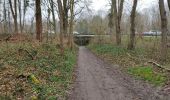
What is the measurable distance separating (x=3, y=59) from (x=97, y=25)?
40.0 metres

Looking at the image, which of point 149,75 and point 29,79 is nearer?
point 29,79

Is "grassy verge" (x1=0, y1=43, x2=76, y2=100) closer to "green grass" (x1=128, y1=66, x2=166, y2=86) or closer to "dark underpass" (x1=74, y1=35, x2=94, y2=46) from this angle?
"green grass" (x1=128, y1=66, x2=166, y2=86)

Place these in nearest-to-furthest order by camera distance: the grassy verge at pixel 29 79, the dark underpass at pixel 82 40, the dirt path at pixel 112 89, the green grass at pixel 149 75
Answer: the grassy verge at pixel 29 79
the dirt path at pixel 112 89
the green grass at pixel 149 75
the dark underpass at pixel 82 40

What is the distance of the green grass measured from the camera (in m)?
13.6

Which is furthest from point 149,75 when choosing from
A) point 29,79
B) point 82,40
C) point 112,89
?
point 82,40

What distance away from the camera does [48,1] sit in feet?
121

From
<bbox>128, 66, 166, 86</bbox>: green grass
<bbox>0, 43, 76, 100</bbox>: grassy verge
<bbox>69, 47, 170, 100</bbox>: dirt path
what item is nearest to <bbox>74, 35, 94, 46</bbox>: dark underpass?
<bbox>0, 43, 76, 100</bbox>: grassy verge

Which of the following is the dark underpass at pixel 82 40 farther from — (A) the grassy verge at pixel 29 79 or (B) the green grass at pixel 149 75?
(B) the green grass at pixel 149 75

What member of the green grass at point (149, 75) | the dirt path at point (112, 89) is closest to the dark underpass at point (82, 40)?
the green grass at point (149, 75)

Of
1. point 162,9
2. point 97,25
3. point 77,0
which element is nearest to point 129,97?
point 162,9

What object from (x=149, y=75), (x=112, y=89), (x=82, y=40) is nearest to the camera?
(x=112, y=89)

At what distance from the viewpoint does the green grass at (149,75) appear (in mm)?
13635

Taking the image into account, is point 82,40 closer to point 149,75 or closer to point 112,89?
point 149,75

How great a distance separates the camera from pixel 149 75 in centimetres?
1504
